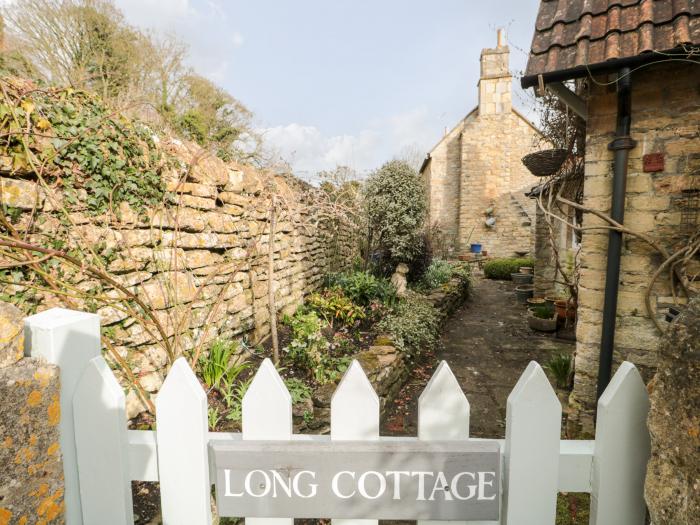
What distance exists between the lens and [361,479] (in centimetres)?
91

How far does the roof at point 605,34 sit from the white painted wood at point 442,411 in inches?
108

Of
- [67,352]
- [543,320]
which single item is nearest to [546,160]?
[543,320]

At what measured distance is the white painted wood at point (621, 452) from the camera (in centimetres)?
86

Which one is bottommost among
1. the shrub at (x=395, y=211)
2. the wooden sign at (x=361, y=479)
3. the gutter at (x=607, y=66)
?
the wooden sign at (x=361, y=479)

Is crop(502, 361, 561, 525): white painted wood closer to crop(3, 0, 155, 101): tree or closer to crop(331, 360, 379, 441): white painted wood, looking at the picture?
crop(331, 360, 379, 441): white painted wood

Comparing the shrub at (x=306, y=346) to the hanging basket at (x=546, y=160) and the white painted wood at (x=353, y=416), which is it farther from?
the hanging basket at (x=546, y=160)

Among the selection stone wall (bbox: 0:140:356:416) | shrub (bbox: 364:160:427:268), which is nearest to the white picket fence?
stone wall (bbox: 0:140:356:416)

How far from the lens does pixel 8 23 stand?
22.1 ft

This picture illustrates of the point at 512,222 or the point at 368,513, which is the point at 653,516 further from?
the point at 512,222

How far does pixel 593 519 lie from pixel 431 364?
13.7 ft

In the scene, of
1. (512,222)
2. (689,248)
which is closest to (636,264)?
(689,248)

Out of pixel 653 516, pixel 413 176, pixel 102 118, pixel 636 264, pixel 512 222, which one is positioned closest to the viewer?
pixel 653 516

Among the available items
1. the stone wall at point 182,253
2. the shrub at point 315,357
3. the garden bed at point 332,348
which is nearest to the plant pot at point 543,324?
the garden bed at point 332,348

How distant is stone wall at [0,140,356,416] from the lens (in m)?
2.29
